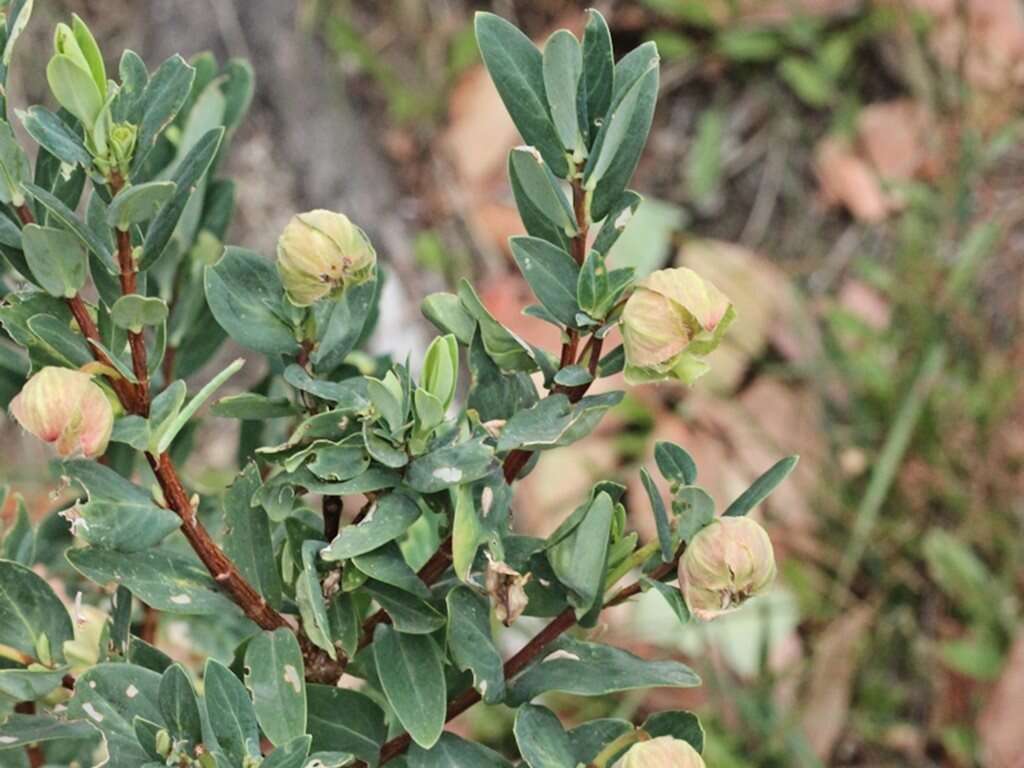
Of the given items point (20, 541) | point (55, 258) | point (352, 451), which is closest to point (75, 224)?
point (55, 258)

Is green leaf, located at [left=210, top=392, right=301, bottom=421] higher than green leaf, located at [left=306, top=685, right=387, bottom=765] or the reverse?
higher

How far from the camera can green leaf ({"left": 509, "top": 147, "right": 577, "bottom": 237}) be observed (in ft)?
1.60

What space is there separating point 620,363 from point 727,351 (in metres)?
1.29

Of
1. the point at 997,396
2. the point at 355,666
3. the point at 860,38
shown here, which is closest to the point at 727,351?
the point at 997,396

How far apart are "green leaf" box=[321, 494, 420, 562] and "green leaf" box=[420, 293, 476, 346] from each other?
7 cm

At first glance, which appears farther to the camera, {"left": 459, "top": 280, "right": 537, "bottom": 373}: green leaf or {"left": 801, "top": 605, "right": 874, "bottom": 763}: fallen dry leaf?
{"left": 801, "top": 605, "right": 874, "bottom": 763}: fallen dry leaf

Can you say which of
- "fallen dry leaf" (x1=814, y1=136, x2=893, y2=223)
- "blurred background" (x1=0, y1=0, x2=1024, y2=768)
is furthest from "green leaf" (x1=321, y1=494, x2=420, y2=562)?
"fallen dry leaf" (x1=814, y1=136, x2=893, y2=223)

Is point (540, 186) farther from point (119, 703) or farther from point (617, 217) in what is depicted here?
point (119, 703)

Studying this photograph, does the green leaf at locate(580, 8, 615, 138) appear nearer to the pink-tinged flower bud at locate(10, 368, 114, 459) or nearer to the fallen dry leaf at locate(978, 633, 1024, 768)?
the pink-tinged flower bud at locate(10, 368, 114, 459)

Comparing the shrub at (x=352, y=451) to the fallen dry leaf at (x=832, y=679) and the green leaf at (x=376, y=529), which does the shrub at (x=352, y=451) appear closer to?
the green leaf at (x=376, y=529)

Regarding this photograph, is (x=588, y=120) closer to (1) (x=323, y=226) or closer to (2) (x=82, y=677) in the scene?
(1) (x=323, y=226)

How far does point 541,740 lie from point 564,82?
0.24m

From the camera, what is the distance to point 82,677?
19.2 inches

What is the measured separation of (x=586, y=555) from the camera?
1.61 ft
